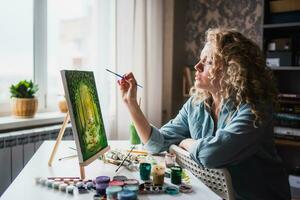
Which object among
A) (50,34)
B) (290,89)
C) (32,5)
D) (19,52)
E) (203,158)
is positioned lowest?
(203,158)

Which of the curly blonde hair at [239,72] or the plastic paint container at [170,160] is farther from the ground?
the curly blonde hair at [239,72]

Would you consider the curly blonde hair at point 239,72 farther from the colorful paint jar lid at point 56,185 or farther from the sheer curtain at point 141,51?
the sheer curtain at point 141,51

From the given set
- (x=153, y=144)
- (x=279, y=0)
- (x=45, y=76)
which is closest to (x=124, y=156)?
(x=153, y=144)

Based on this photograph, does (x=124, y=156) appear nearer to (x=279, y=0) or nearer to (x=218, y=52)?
(x=218, y=52)

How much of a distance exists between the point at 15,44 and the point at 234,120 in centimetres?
174

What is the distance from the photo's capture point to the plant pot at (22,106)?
2.25 metres

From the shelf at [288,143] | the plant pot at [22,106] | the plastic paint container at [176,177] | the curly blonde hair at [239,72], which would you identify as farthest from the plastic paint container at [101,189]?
the shelf at [288,143]

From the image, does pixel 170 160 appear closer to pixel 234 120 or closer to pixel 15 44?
pixel 234 120

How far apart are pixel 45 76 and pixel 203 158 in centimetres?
165

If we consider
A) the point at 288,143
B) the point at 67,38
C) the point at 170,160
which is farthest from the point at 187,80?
the point at 170,160

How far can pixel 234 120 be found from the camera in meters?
1.36

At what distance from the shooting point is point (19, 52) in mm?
2404

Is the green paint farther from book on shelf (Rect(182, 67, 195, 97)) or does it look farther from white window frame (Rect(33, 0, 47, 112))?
book on shelf (Rect(182, 67, 195, 97))

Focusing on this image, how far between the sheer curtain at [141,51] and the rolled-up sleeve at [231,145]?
139 cm
